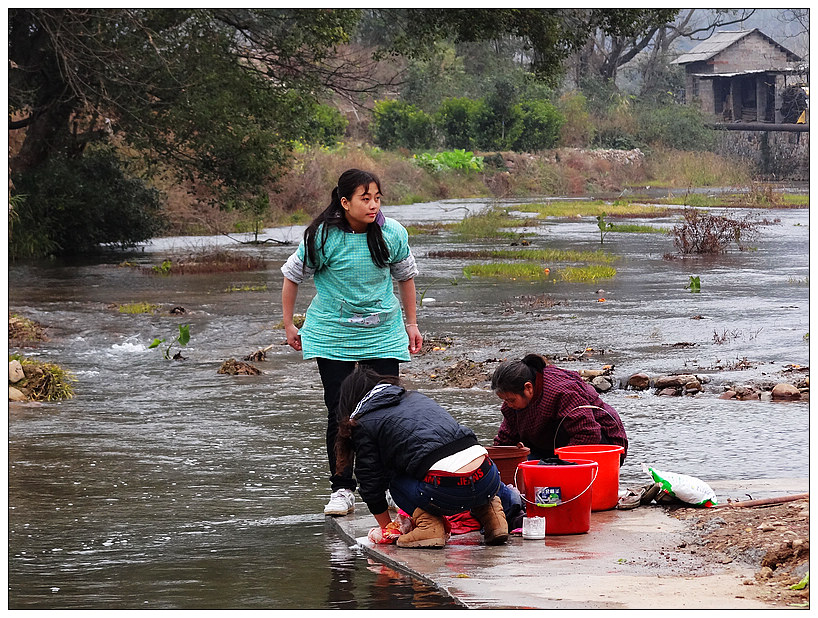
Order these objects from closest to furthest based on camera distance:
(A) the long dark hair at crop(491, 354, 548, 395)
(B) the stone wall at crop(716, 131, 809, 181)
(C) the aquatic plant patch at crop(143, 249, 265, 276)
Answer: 1. (A) the long dark hair at crop(491, 354, 548, 395)
2. (C) the aquatic plant patch at crop(143, 249, 265, 276)
3. (B) the stone wall at crop(716, 131, 809, 181)

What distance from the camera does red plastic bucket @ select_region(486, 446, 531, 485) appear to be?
20.3 feet

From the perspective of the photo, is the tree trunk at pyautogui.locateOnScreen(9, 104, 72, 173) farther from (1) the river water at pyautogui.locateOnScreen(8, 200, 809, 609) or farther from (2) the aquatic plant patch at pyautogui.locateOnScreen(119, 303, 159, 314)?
(2) the aquatic plant patch at pyautogui.locateOnScreen(119, 303, 159, 314)

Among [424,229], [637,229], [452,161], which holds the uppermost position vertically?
[452,161]

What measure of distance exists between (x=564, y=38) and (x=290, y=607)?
18.1 meters

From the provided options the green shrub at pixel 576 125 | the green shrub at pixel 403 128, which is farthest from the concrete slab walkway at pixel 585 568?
the green shrub at pixel 576 125

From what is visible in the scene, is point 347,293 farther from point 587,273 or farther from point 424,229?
point 424,229

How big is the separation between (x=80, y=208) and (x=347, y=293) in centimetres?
2003

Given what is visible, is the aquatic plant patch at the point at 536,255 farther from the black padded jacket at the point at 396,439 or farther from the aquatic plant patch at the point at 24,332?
the black padded jacket at the point at 396,439

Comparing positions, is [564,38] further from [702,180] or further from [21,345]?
[702,180]

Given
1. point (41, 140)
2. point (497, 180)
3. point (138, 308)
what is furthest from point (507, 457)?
point (497, 180)

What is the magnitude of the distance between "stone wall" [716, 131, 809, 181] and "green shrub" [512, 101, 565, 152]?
8383 mm

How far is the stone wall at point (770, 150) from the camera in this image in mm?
58656

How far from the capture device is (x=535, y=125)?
195ft

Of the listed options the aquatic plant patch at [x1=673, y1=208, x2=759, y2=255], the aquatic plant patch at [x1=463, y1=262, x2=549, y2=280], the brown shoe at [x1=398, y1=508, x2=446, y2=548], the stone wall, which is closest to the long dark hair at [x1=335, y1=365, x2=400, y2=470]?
the brown shoe at [x1=398, y1=508, x2=446, y2=548]
